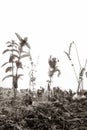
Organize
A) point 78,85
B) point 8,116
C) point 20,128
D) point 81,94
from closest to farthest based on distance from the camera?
point 20,128 → point 8,116 → point 81,94 → point 78,85

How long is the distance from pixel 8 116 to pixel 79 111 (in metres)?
1.26

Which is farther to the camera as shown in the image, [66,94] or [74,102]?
[66,94]

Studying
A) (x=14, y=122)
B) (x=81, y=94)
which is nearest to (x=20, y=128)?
(x=14, y=122)

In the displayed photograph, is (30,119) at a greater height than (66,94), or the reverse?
(66,94)

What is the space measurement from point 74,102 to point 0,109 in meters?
1.39

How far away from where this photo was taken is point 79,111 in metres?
6.27

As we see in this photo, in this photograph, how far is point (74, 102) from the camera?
667 centimetres

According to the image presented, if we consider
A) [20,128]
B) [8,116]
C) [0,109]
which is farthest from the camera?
[0,109]

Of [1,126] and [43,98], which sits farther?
[43,98]

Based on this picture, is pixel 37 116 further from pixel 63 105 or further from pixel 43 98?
pixel 43 98

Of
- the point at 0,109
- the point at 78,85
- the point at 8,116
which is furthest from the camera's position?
the point at 78,85

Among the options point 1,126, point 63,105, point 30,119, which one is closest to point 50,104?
point 63,105

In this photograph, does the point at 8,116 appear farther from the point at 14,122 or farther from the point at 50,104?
the point at 50,104

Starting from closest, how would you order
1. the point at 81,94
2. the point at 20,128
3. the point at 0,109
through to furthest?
the point at 20,128
the point at 0,109
the point at 81,94
